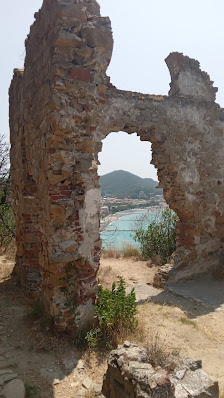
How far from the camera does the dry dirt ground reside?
2.89 metres

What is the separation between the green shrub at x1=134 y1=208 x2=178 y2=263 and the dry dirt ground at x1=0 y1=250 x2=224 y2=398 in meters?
3.26

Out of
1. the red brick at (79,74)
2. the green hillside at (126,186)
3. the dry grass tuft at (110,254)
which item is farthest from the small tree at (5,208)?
the green hillside at (126,186)

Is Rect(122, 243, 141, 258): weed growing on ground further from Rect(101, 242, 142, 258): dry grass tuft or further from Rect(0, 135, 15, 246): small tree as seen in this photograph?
Rect(0, 135, 15, 246): small tree

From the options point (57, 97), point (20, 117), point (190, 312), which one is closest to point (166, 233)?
point (190, 312)

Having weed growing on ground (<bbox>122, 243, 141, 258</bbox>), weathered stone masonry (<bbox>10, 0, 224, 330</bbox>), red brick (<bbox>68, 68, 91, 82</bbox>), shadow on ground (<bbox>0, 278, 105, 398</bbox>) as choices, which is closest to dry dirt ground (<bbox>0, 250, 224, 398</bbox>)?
shadow on ground (<bbox>0, 278, 105, 398</bbox>)

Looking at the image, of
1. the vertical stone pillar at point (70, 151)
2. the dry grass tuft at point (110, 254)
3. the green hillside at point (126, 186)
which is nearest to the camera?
the vertical stone pillar at point (70, 151)

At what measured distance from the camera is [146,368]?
8.13 ft

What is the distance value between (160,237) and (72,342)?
6.03 m

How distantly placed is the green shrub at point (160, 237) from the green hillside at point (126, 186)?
1486 centimetres

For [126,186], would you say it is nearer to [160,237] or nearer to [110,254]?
[110,254]

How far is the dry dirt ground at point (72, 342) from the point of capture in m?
2.89

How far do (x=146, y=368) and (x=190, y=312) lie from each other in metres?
2.78

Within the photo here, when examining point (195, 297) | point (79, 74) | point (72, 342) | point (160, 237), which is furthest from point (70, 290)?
point (160, 237)

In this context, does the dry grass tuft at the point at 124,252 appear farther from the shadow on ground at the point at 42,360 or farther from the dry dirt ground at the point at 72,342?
the shadow on ground at the point at 42,360
